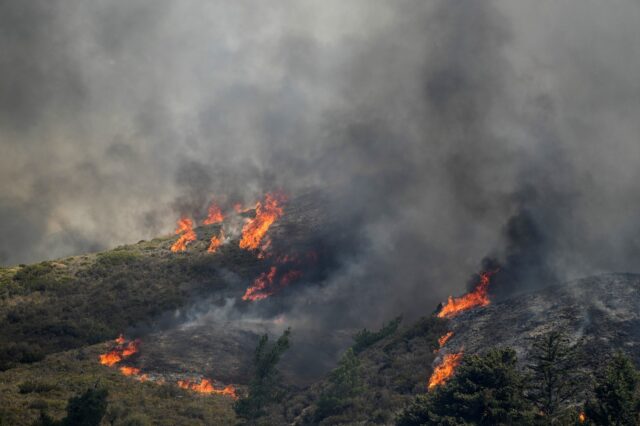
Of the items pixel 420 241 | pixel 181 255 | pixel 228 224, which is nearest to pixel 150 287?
pixel 181 255

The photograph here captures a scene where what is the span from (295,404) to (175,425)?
11.9m

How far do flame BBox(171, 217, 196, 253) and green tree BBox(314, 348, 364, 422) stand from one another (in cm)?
5941

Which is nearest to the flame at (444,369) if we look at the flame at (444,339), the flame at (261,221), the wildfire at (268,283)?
the flame at (444,339)

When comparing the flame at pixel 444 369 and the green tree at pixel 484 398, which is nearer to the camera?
the green tree at pixel 484 398

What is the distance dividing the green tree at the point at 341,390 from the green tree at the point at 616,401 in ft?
69.6

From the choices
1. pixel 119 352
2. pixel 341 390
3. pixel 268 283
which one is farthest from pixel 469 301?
pixel 119 352

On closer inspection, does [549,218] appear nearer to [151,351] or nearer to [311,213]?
[311,213]

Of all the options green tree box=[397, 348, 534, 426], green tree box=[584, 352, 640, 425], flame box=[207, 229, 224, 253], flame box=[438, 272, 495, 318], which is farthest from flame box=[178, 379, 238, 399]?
flame box=[207, 229, 224, 253]

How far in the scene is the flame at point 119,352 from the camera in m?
53.4

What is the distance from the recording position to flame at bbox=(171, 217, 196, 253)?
96.2 meters

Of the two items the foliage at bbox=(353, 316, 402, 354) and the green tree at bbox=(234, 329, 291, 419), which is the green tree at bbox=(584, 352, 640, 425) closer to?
the green tree at bbox=(234, 329, 291, 419)

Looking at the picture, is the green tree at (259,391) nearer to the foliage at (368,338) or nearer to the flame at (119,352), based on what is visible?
the foliage at (368,338)

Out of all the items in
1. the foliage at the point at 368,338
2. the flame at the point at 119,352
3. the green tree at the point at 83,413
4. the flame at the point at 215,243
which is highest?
the flame at the point at 215,243

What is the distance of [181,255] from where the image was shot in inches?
3602
